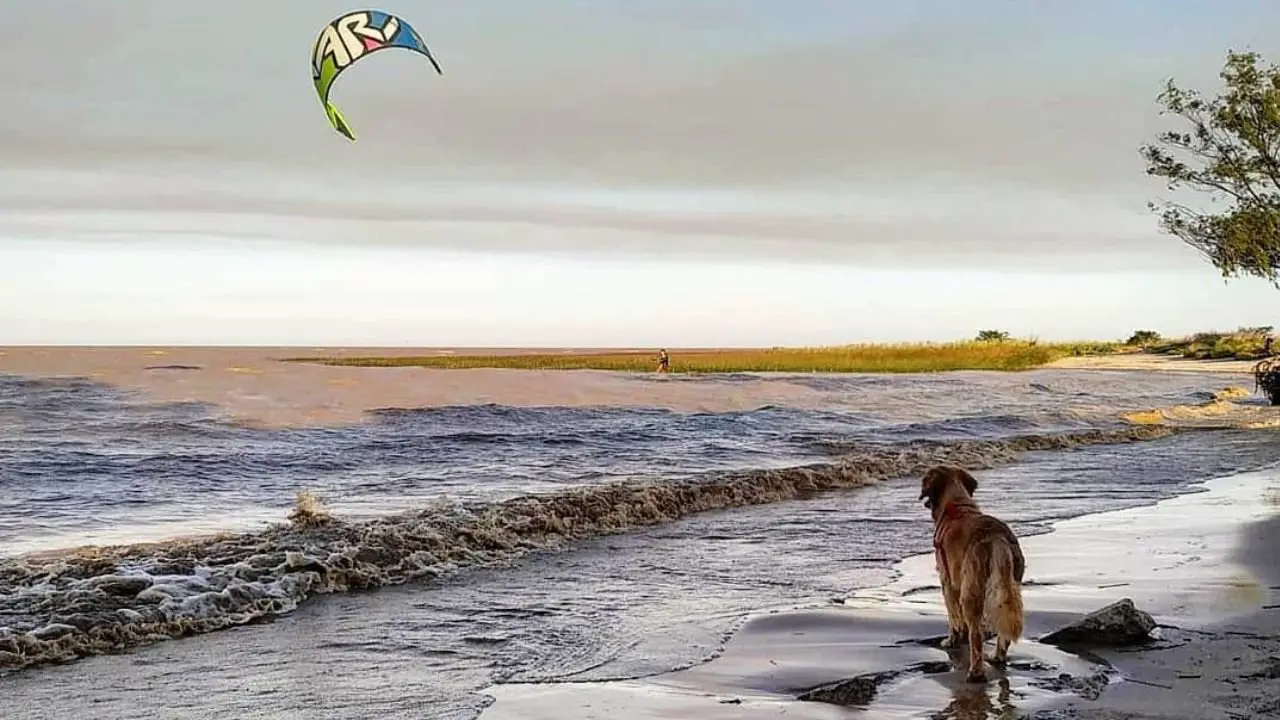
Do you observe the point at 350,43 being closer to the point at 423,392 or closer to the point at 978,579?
the point at 978,579

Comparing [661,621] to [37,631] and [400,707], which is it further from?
[37,631]

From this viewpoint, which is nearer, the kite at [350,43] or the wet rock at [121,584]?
the wet rock at [121,584]

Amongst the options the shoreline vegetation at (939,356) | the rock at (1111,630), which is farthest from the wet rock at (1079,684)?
the shoreline vegetation at (939,356)

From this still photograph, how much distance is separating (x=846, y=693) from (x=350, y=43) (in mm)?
7385

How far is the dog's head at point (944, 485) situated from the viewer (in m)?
7.21

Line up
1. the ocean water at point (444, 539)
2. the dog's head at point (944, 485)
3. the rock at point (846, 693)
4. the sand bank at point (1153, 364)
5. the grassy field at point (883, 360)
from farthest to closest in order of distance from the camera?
the grassy field at point (883, 360) → the sand bank at point (1153, 364) → the dog's head at point (944, 485) → the ocean water at point (444, 539) → the rock at point (846, 693)

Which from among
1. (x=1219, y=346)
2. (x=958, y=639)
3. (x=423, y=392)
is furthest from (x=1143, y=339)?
(x=958, y=639)

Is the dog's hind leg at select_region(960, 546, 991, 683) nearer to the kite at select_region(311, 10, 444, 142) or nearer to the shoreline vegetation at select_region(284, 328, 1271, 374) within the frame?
the kite at select_region(311, 10, 444, 142)

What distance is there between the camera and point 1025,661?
249 inches

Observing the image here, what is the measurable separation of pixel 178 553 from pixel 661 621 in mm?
4533

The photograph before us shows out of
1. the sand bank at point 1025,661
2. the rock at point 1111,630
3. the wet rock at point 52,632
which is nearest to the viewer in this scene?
the sand bank at point 1025,661

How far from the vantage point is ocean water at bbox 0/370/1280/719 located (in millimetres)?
6781

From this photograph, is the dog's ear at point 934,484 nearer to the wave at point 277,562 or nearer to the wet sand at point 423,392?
the wave at point 277,562

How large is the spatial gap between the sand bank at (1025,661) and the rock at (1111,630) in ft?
0.41
